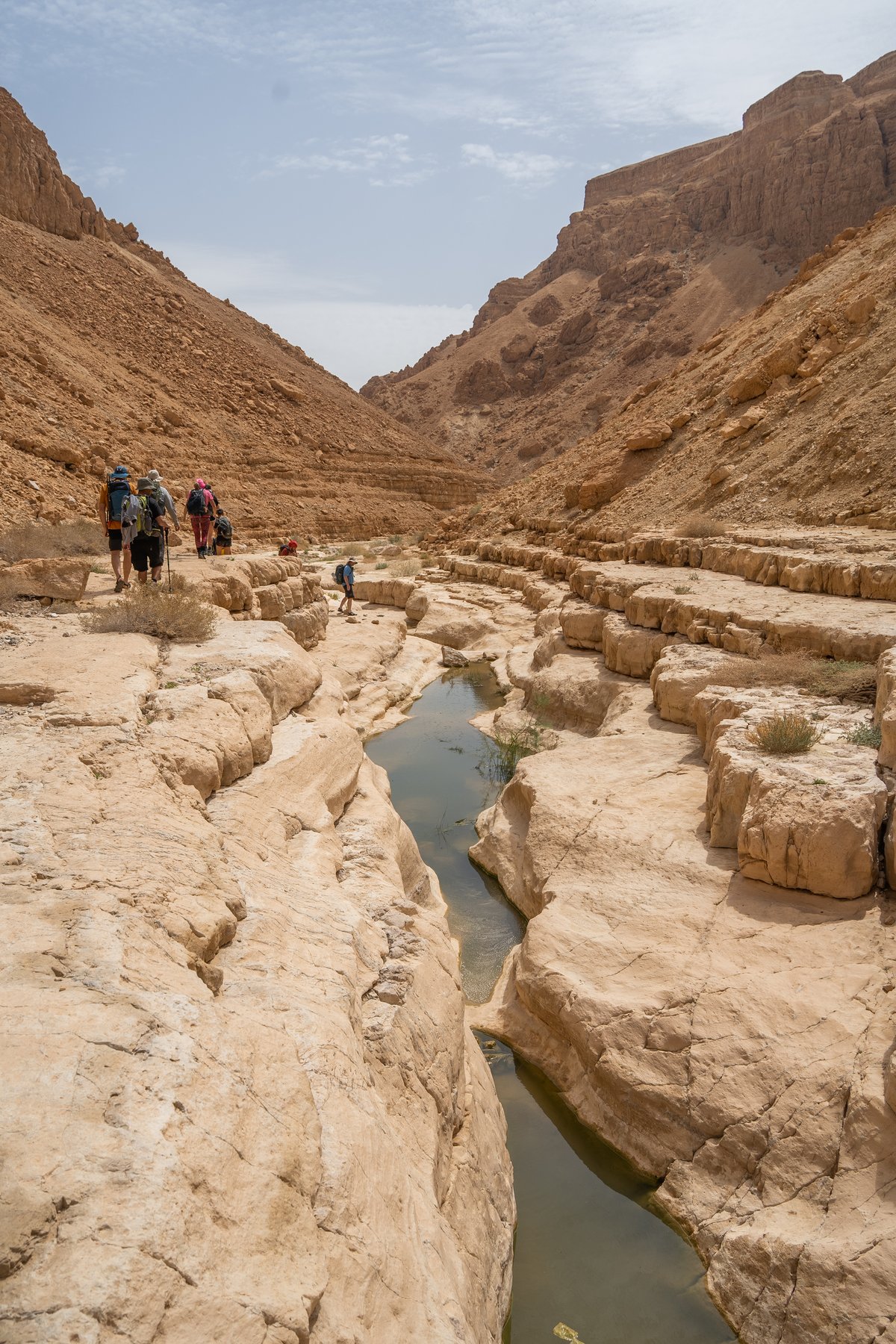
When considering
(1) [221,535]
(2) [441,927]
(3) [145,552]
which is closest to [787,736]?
(2) [441,927]

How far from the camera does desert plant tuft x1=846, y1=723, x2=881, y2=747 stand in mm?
6086

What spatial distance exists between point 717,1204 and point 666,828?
111 inches

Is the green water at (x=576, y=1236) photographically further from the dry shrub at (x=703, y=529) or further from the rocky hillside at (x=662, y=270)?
the rocky hillside at (x=662, y=270)

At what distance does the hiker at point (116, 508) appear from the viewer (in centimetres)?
923

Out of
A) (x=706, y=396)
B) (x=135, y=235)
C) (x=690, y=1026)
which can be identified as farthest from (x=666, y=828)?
(x=135, y=235)

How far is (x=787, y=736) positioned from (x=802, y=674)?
5.42ft

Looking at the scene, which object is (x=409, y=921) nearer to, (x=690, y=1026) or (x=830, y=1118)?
(x=690, y=1026)

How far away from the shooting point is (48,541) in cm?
1207

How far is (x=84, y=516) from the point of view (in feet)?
56.1

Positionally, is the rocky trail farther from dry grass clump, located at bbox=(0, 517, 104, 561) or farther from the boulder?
dry grass clump, located at bbox=(0, 517, 104, 561)

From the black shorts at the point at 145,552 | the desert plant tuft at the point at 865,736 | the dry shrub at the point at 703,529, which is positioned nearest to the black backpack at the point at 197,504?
the black shorts at the point at 145,552

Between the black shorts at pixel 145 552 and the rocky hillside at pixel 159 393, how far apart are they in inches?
364

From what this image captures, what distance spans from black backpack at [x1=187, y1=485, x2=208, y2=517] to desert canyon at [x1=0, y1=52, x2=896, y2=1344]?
783 millimetres

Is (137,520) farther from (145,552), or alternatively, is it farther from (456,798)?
(456,798)
